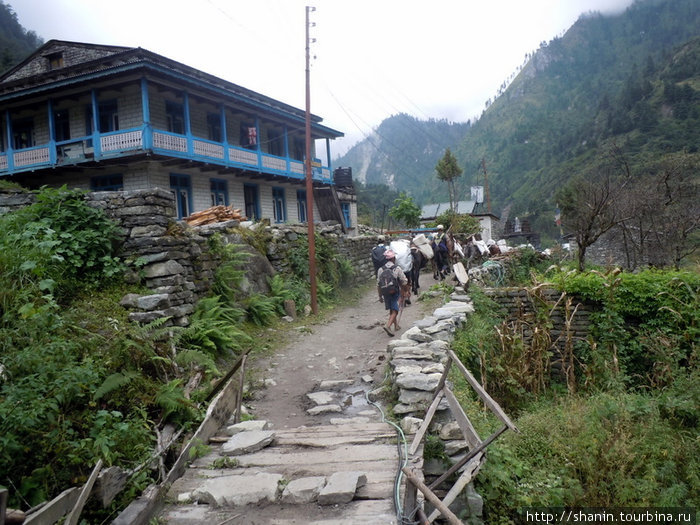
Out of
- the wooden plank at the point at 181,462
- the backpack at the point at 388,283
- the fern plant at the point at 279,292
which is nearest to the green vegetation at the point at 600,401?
the backpack at the point at 388,283

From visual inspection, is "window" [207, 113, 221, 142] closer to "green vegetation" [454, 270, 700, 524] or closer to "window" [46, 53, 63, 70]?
"window" [46, 53, 63, 70]

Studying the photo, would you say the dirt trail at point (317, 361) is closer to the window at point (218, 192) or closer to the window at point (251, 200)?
the window at point (218, 192)

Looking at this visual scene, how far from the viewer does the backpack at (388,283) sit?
28.9ft

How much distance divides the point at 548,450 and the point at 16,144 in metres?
22.6

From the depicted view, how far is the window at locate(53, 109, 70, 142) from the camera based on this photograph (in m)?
17.5

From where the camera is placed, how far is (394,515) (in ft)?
9.62

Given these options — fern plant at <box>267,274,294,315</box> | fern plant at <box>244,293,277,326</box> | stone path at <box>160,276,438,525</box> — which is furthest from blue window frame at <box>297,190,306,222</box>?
stone path at <box>160,276,438,525</box>

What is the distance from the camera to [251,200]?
69.4 feet

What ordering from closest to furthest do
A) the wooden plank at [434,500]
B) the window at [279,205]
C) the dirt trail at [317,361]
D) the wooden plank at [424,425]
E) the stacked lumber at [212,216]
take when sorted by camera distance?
the wooden plank at [434,500] < the wooden plank at [424,425] < the dirt trail at [317,361] < the stacked lumber at [212,216] < the window at [279,205]

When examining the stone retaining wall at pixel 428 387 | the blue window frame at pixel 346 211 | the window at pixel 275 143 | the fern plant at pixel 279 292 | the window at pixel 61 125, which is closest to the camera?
the stone retaining wall at pixel 428 387

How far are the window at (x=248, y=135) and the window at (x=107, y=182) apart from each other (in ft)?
21.1

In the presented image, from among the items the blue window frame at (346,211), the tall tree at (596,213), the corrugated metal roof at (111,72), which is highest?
the corrugated metal roof at (111,72)

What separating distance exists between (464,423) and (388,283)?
5.13 meters

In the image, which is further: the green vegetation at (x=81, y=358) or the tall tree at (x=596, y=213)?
the tall tree at (x=596, y=213)
